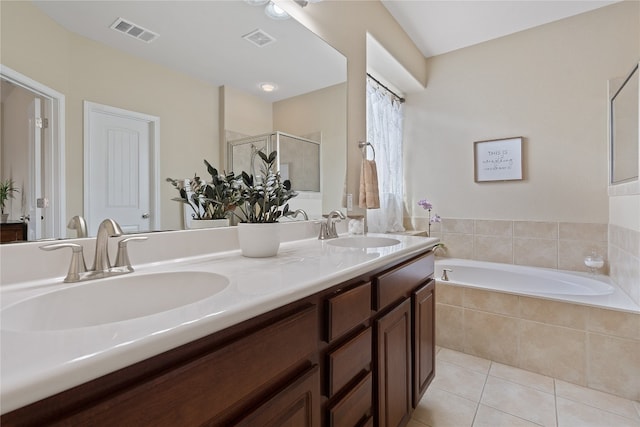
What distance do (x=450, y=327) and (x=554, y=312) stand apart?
661 mm

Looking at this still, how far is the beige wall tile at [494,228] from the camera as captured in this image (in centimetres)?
277

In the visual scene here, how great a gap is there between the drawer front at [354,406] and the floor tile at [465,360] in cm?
133

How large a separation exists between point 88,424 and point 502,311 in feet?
7.62

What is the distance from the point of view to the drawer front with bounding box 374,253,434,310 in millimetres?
1089

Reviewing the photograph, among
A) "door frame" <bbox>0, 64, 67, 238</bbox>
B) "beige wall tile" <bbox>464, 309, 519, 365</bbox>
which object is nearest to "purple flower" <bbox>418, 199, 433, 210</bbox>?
"beige wall tile" <bbox>464, 309, 519, 365</bbox>

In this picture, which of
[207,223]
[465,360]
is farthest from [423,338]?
[207,223]

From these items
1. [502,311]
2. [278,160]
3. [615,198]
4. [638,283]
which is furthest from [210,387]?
[615,198]

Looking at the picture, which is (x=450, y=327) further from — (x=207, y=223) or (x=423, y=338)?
(x=207, y=223)

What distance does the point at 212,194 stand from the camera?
1.21m

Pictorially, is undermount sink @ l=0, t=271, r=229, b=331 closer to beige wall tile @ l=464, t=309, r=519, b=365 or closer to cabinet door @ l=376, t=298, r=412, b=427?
cabinet door @ l=376, t=298, r=412, b=427

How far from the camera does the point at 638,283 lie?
1.73m

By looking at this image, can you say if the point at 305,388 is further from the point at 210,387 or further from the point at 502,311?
the point at 502,311

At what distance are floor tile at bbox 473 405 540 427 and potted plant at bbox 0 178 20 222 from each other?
202 centimetres

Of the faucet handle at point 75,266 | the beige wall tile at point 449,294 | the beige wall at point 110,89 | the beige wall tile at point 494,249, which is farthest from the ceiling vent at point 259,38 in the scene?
the beige wall tile at point 494,249
